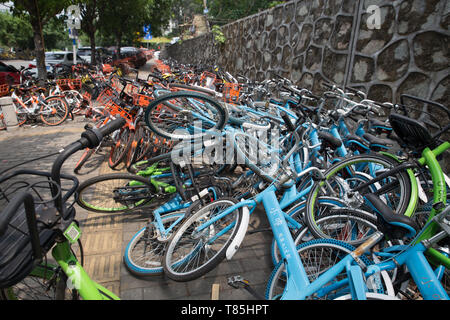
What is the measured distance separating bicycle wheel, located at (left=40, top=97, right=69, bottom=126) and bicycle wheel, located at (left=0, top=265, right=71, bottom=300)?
6.57m

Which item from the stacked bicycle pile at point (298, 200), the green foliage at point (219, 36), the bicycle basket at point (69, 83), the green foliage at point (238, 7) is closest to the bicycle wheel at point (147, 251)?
the stacked bicycle pile at point (298, 200)

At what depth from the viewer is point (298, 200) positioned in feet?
9.11

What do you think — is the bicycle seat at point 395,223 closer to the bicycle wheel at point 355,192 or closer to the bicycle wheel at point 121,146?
the bicycle wheel at point 355,192

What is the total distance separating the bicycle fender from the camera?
6.25 ft

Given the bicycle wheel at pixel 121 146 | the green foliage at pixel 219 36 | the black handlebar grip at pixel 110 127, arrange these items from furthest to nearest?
1. the green foliage at pixel 219 36
2. the bicycle wheel at pixel 121 146
3. the black handlebar grip at pixel 110 127

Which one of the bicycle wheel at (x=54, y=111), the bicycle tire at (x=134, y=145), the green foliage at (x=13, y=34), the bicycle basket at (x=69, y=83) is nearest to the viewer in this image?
the bicycle tire at (x=134, y=145)

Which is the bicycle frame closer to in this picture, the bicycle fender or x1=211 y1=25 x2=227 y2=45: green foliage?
the bicycle fender

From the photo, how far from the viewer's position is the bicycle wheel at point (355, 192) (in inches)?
87.8

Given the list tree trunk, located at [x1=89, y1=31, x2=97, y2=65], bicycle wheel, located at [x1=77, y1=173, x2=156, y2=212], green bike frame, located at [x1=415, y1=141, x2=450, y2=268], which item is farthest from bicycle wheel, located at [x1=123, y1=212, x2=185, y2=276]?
tree trunk, located at [x1=89, y1=31, x2=97, y2=65]

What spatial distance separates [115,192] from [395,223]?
2779mm

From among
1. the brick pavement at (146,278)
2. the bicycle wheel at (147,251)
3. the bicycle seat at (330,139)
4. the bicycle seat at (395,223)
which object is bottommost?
the brick pavement at (146,278)

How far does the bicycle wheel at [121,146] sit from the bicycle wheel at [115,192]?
1092 millimetres

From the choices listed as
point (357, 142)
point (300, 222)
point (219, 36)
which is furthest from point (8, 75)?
point (357, 142)

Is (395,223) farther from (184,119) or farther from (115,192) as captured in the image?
(115,192)
